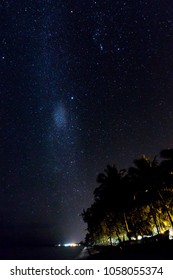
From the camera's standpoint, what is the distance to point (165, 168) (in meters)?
29.5

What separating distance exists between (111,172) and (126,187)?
279cm
